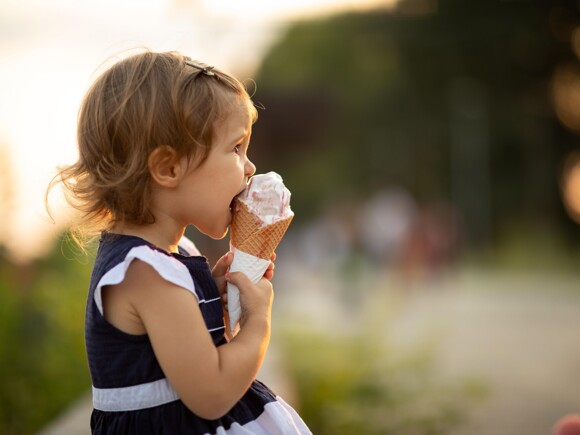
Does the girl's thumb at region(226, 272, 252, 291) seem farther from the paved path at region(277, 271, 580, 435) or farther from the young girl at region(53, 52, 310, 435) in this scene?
the paved path at region(277, 271, 580, 435)

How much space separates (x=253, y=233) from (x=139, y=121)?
44cm

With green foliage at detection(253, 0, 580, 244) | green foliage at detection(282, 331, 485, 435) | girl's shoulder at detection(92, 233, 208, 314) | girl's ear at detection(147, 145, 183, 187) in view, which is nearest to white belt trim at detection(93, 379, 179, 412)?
girl's shoulder at detection(92, 233, 208, 314)

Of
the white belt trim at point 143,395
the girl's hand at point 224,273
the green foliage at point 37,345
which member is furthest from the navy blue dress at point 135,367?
the green foliage at point 37,345

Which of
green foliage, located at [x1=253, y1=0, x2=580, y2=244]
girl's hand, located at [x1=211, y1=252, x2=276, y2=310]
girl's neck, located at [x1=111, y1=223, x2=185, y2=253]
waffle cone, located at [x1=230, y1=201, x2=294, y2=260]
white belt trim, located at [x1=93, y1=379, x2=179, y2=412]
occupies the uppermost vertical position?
girl's neck, located at [x1=111, y1=223, x2=185, y2=253]

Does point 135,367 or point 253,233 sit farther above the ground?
point 253,233

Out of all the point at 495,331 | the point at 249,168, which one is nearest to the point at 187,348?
the point at 249,168

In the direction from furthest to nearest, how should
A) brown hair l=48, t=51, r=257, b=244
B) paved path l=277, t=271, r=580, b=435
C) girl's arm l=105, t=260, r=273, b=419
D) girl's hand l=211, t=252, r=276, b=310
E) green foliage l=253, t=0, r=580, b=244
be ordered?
green foliage l=253, t=0, r=580, b=244
paved path l=277, t=271, r=580, b=435
girl's hand l=211, t=252, r=276, b=310
brown hair l=48, t=51, r=257, b=244
girl's arm l=105, t=260, r=273, b=419

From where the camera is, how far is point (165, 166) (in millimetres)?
2250

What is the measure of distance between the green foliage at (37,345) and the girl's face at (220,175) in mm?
2762

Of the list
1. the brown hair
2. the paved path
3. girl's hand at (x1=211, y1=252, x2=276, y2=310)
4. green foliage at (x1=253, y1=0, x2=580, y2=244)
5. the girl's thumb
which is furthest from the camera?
Answer: green foliage at (x1=253, y1=0, x2=580, y2=244)

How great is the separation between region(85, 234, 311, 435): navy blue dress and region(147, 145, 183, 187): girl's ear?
17 cm

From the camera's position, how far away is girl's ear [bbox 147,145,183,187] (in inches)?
87.4

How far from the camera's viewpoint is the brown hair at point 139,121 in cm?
220

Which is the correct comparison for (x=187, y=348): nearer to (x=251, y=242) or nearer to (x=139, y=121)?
(x=251, y=242)
